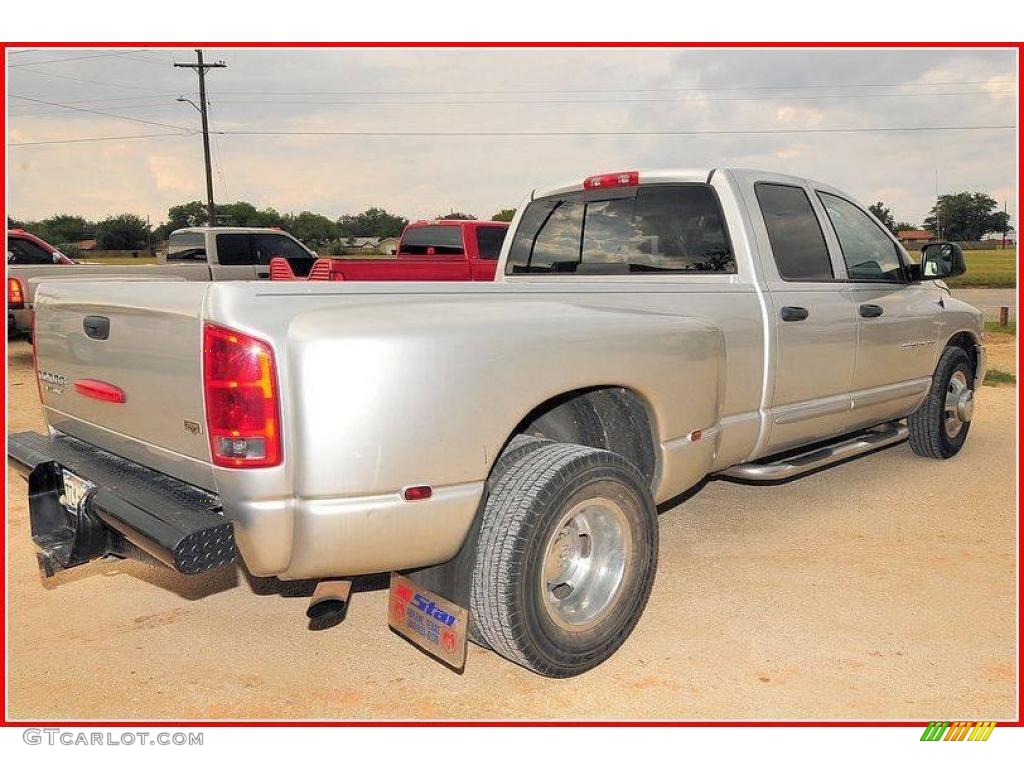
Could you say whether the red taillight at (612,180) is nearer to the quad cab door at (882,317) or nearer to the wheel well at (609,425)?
the quad cab door at (882,317)

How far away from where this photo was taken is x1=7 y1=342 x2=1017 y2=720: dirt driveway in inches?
122

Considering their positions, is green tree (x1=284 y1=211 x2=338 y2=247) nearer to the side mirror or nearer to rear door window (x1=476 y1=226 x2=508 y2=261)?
rear door window (x1=476 y1=226 x2=508 y2=261)

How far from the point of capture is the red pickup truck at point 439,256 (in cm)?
1117

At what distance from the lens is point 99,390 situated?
10.7 ft

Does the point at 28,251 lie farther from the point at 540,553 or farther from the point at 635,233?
the point at 540,553

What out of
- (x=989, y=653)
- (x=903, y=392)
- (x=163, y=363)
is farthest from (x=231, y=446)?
(x=903, y=392)

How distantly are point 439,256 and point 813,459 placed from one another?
9.46m

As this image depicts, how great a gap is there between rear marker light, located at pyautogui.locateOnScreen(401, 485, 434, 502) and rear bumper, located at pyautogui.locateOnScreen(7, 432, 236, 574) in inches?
21.3

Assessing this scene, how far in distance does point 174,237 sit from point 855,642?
53.7 feet

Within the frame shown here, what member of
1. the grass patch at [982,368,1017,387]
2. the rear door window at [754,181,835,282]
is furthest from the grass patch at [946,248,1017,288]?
the rear door window at [754,181,835,282]

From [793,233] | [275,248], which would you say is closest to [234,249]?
[275,248]

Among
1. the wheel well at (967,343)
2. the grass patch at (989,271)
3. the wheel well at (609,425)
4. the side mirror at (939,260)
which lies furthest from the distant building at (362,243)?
the wheel well at (609,425)

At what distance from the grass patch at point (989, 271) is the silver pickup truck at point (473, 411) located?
79.8 feet

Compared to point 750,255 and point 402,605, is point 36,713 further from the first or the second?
point 750,255
